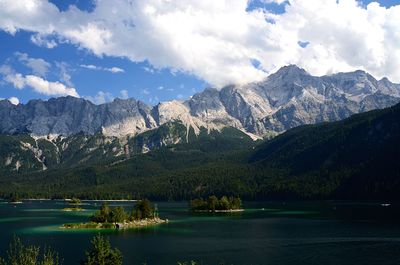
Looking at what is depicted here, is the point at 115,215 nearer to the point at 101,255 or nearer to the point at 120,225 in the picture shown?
the point at 120,225

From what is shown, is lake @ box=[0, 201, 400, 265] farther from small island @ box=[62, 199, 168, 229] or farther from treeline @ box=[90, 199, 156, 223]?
treeline @ box=[90, 199, 156, 223]

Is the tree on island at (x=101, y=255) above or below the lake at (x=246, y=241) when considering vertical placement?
above

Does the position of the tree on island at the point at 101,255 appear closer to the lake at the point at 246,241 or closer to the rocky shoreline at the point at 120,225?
the lake at the point at 246,241

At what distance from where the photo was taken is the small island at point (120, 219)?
6246 inches

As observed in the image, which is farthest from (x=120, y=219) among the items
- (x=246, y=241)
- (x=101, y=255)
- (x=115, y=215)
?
(x=101, y=255)

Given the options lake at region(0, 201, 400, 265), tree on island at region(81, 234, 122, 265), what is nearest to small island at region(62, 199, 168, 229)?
lake at region(0, 201, 400, 265)

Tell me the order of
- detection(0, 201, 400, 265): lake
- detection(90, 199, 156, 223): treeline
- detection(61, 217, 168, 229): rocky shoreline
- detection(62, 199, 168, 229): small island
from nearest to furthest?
detection(0, 201, 400, 265): lake, detection(61, 217, 168, 229): rocky shoreline, detection(62, 199, 168, 229): small island, detection(90, 199, 156, 223): treeline

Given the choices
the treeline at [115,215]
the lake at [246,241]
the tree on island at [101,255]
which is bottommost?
the lake at [246,241]

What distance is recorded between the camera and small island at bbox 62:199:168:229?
6246 inches

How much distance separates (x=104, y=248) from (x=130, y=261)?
3406 centimetres

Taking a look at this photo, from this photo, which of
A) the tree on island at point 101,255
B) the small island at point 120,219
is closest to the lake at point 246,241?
the small island at point 120,219

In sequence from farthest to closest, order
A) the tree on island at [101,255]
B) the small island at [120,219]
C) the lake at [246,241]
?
the small island at [120,219], the lake at [246,241], the tree on island at [101,255]

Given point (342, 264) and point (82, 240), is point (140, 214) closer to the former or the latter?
point (82, 240)

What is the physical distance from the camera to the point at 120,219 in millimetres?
164375
